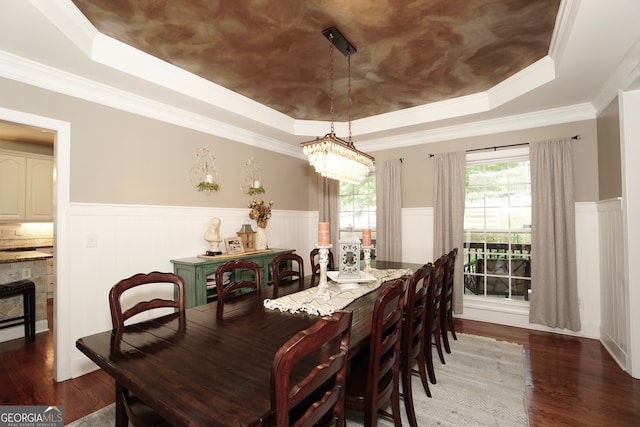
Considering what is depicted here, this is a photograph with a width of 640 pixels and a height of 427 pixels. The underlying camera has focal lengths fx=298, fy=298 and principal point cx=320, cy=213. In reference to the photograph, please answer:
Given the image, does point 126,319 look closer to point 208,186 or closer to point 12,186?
point 208,186

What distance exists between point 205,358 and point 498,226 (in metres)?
3.99

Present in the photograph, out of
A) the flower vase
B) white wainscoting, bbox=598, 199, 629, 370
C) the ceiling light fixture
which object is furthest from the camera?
the flower vase

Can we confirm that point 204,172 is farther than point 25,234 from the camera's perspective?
No

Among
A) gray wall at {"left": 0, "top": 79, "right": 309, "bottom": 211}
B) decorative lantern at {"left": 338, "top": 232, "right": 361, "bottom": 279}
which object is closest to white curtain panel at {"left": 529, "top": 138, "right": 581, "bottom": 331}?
decorative lantern at {"left": 338, "top": 232, "right": 361, "bottom": 279}

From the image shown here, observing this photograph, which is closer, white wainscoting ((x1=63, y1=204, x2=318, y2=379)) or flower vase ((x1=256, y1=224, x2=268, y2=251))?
white wainscoting ((x1=63, y1=204, x2=318, y2=379))

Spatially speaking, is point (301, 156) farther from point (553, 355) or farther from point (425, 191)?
point (553, 355)

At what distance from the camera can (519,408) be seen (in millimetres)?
2145

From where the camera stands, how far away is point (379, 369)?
1.50m

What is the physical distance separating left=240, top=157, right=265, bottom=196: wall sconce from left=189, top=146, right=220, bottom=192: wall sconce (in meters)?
0.50

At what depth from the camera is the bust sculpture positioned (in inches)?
139

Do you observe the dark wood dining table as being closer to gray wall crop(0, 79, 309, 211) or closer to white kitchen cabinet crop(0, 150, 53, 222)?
gray wall crop(0, 79, 309, 211)

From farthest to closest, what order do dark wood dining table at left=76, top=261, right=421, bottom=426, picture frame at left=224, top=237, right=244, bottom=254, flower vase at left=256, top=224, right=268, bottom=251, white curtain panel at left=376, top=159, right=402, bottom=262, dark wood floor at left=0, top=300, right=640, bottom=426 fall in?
1. white curtain panel at left=376, top=159, right=402, bottom=262
2. flower vase at left=256, top=224, right=268, bottom=251
3. picture frame at left=224, top=237, right=244, bottom=254
4. dark wood floor at left=0, top=300, right=640, bottom=426
5. dark wood dining table at left=76, top=261, right=421, bottom=426

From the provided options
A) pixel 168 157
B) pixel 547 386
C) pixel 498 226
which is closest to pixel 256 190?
pixel 168 157

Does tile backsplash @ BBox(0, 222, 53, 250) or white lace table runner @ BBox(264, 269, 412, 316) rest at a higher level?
tile backsplash @ BBox(0, 222, 53, 250)
